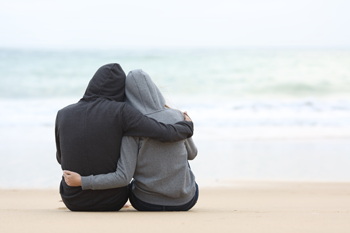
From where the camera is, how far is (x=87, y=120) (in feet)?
7.47

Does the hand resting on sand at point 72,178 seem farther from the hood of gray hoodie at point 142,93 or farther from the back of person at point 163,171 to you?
the hood of gray hoodie at point 142,93

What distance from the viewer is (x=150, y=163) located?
92.9 inches

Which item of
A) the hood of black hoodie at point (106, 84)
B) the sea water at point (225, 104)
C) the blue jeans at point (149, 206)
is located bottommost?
the sea water at point (225, 104)

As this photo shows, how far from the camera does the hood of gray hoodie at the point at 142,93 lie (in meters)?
2.41

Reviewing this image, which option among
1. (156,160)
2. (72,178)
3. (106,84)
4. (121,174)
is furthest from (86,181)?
(106,84)

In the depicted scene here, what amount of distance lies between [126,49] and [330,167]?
59.7ft

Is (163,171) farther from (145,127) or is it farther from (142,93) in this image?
(142,93)

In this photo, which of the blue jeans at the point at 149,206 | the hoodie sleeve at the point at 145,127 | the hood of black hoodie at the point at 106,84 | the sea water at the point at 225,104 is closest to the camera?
the hoodie sleeve at the point at 145,127

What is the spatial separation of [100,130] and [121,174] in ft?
0.97

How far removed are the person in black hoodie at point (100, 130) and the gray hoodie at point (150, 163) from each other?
0.22ft

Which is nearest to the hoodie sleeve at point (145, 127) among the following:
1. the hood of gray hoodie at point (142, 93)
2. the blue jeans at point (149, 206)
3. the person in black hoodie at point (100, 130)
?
the person in black hoodie at point (100, 130)

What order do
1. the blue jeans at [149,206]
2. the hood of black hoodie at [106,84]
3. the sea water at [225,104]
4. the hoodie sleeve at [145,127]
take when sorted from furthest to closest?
the sea water at [225,104]
the blue jeans at [149,206]
the hood of black hoodie at [106,84]
the hoodie sleeve at [145,127]

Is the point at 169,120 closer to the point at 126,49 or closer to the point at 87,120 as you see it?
the point at 87,120

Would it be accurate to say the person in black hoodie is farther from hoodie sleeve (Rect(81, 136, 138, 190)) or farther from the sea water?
the sea water
